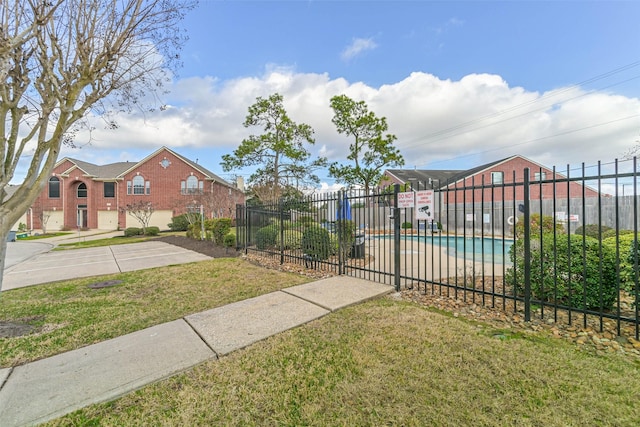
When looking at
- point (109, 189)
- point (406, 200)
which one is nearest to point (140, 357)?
point (406, 200)

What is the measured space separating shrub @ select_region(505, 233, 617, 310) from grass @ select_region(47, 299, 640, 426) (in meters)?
1.02

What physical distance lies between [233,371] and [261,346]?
0.48m

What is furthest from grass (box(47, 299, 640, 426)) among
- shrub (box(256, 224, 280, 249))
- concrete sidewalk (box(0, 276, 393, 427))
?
shrub (box(256, 224, 280, 249))

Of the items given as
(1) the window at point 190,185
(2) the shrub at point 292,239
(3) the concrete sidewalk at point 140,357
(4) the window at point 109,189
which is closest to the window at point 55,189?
(4) the window at point 109,189

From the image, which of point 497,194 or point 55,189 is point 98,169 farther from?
point 497,194

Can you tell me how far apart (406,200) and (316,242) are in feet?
9.98

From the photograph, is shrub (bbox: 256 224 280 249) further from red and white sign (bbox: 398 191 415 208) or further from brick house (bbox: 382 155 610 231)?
red and white sign (bbox: 398 191 415 208)

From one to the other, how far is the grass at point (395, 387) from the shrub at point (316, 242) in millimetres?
3867

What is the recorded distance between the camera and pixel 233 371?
2.46 m

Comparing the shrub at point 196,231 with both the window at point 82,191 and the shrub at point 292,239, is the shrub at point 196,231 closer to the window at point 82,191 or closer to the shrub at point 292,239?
the shrub at point 292,239

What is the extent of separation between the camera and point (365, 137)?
19750 millimetres

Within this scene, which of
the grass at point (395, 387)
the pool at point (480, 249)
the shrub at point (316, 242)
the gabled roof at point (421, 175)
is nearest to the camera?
the grass at point (395, 387)

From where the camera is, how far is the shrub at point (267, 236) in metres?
8.36

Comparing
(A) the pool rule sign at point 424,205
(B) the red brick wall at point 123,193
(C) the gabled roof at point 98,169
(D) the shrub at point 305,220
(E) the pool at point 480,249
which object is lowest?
(E) the pool at point 480,249
